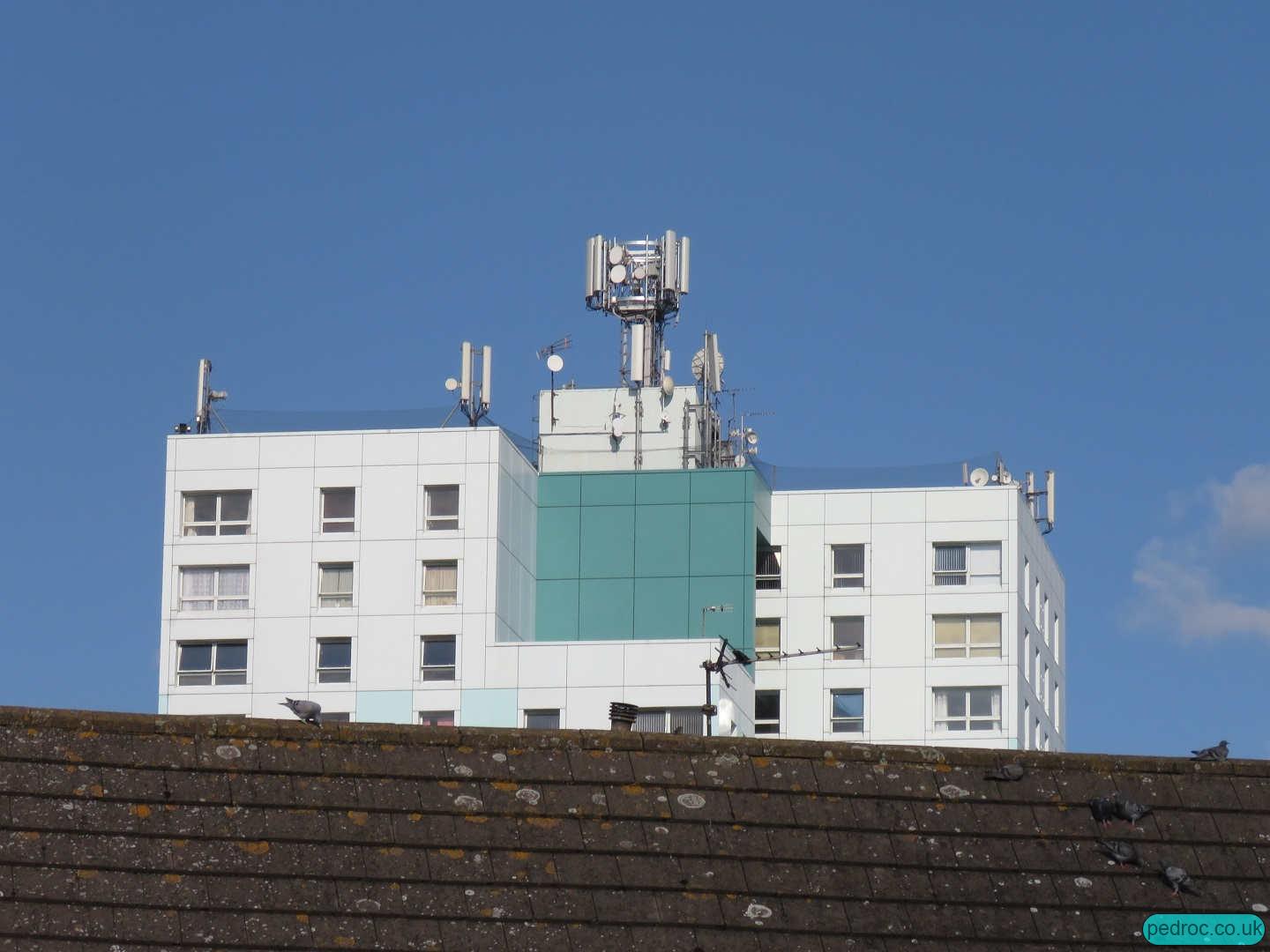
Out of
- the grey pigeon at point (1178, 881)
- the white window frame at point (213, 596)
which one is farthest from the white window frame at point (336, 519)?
the grey pigeon at point (1178, 881)

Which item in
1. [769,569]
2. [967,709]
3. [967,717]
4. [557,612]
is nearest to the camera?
[557,612]

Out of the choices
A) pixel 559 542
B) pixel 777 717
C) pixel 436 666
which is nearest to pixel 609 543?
pixel 559 542

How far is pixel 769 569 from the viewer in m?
88.3

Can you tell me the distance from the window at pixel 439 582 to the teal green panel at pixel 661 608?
6.00 meters

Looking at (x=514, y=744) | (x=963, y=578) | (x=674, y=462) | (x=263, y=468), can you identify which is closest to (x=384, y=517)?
→ (x=263, y=468)

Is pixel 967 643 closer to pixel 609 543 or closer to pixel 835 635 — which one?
pixel 835 635

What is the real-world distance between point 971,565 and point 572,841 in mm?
67525

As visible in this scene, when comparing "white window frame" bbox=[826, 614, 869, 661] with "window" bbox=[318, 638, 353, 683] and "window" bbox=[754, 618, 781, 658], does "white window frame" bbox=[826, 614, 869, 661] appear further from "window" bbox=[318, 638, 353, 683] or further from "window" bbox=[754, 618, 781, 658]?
"window" bbox=[318, 638, 353, 683]

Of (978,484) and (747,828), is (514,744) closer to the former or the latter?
(747,828)

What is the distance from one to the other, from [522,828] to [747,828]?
179cm

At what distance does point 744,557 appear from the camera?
83.7 meters

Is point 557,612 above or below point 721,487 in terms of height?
below

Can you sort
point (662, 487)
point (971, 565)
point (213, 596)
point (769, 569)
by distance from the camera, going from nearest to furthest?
1. point (213, 596)
2. point (662, 487)
3. point (971, 565)
4. point (769, 569)

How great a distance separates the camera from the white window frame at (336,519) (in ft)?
272
